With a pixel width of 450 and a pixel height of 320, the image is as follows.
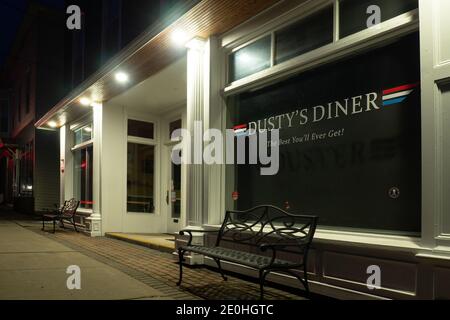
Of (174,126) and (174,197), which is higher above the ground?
(174,126)

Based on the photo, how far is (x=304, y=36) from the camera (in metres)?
5.29

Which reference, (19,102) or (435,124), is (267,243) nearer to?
(435,124)

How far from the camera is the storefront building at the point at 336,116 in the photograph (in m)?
3.64

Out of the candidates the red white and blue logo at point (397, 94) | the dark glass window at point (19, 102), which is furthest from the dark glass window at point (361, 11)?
the dark glass window at point (19, 102)

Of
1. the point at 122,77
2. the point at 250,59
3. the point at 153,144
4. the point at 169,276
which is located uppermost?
the point at 122,77

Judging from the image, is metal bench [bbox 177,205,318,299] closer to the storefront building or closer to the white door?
the storefront building

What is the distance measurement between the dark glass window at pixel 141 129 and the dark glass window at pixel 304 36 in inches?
255

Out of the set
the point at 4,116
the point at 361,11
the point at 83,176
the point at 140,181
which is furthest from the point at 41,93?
the point at 361,11

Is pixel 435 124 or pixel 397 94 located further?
pixel 397 94

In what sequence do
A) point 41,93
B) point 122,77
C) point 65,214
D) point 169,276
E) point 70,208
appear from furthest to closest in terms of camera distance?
point 41,93 → point 70,208 → point 65,214 → point 122,77 → point 169,276

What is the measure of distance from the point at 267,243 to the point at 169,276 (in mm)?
1529

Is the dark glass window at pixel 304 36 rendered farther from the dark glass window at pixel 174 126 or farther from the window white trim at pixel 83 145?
the window white trim at pixel 83 145

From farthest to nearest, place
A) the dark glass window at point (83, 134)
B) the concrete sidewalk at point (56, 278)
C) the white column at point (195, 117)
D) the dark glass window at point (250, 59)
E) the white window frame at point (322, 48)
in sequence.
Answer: the dark glass window at point (83, 134) → the white column at point (195, 117) → the dark glass window at point (250, 59) → the concrete sidewalk at point (56, 278) → the white window frame at point (322, 48)

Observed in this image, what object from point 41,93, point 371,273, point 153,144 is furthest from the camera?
point 41,93
